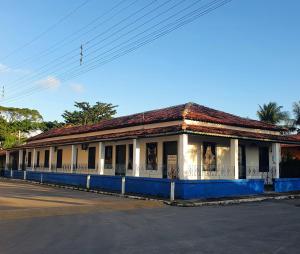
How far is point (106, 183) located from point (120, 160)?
2.81 metres

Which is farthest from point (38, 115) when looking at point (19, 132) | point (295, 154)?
point (295, 154)

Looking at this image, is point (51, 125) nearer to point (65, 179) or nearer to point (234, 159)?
point (65, 179)

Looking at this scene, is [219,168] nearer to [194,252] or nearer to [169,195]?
[169,195]

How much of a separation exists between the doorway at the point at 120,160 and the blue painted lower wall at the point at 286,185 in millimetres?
9004

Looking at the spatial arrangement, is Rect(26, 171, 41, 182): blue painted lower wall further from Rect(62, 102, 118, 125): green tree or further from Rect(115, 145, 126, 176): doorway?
Rect(62, 102, 118, 125): green tree

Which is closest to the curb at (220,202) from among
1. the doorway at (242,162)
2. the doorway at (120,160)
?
the doorway at (242,162)

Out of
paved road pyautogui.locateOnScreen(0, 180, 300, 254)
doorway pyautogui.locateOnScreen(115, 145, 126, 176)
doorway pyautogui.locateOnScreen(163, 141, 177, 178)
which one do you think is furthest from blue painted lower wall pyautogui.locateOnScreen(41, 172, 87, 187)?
paved road pyautogui.locateOnScreen(0, 180, 300, 254)

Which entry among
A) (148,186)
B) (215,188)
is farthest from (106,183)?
(215,188)

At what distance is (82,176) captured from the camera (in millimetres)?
24875

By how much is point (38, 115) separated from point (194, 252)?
4912 centimetres

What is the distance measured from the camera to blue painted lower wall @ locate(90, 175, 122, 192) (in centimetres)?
2130

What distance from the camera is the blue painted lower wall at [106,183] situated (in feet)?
69.9

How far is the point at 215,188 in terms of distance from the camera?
18.0 meters

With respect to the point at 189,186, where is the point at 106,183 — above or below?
below
